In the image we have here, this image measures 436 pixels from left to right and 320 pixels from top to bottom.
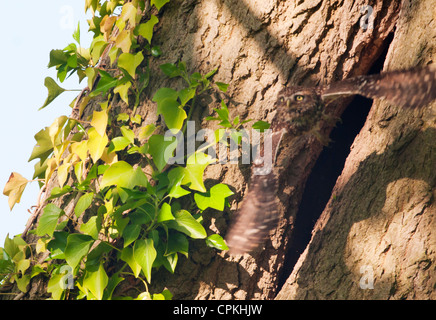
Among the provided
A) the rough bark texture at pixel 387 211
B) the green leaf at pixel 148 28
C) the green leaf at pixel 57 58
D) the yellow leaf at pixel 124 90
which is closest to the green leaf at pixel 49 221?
the yellow leaf at pixel 124 90

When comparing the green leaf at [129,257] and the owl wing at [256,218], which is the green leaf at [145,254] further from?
the owl wing at [256,218]

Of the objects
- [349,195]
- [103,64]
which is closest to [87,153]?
[103,64]

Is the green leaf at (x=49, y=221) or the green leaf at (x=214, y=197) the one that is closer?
the green leaf at (x=214, y=197)

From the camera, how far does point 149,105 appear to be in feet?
4.45

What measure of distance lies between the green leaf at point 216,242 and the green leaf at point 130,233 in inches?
8.8

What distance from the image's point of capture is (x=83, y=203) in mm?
1244

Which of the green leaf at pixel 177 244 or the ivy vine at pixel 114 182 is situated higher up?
the ivy vine at pixel 114 182

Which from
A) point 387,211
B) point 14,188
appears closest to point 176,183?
point 387,211

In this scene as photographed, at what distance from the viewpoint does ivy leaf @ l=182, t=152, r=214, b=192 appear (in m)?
1.10

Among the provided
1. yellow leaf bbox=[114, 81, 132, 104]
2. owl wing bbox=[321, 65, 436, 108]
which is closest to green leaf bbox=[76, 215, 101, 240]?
yellow leaf bbox=[114, 81, 132, 104]

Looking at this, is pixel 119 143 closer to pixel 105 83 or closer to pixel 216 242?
pixel 105 83

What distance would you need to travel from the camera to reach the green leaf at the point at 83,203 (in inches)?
48.7

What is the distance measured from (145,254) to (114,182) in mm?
247
